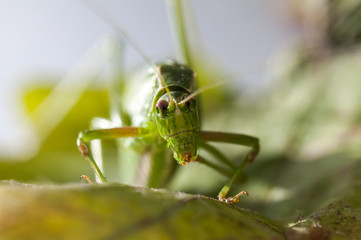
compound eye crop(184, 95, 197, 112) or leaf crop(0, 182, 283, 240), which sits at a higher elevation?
compound eye crop(184, 95, 197, 112)

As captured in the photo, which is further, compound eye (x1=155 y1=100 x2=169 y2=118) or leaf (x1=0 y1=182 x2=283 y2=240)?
compound eye (x1=155 y1=100 x2=169 y2=118)

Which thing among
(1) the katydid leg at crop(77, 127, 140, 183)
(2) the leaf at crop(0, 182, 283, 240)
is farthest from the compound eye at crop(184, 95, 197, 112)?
(2) the leaf at crop(0, 182, 283, 240)

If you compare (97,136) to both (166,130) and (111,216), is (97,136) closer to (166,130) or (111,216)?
(166,130)

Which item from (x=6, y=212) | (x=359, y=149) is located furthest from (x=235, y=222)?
(x=359, y=149)

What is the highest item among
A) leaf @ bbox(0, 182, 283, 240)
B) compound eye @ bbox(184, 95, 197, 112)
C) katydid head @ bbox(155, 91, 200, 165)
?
compound eye @ bbox(184, 95, 197, 112)

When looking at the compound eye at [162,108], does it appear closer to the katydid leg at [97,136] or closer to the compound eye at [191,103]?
the compound eye at [191,103]

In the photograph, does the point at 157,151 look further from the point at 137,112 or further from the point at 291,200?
the point at 291,200

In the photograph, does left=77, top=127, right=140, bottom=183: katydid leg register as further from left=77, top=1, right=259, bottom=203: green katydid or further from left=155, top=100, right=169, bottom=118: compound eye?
left=155, top=100, right=169, bottom=118: compound eye
